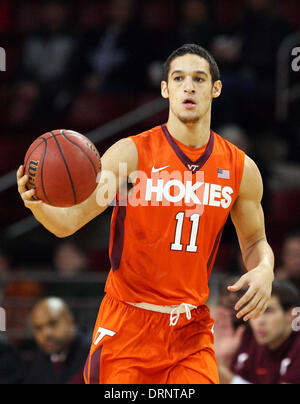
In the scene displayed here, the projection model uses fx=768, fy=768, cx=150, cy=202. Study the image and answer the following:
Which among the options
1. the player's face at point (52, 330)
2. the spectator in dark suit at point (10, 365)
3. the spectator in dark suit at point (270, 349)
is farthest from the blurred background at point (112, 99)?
the spectator in dark suit at point (270, 349)

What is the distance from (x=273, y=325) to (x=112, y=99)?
526cm

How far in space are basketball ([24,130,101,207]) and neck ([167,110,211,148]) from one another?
61cm

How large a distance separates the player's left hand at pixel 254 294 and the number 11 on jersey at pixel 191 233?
0.40 meters

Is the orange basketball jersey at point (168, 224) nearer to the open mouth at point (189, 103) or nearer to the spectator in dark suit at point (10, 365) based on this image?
the open mouth at point (189, 103)

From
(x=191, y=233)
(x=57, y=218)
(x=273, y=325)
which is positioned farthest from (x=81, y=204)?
(x=273, y=325)

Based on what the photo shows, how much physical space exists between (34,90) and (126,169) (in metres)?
6.65

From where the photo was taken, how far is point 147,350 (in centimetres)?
422

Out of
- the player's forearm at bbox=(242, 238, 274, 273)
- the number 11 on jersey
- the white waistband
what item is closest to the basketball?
the number 11 on jersey

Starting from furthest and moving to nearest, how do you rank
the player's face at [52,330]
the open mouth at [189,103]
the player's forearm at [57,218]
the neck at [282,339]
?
the player's face at [52,330]
the neck at [282,339]
the open mouth at [189,103]
the player's forearm at [57,218]

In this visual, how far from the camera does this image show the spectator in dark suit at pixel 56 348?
6586mm

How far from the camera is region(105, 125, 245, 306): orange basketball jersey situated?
432cm

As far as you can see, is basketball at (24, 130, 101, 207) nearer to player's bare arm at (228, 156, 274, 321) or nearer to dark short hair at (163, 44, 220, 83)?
dark short hair at (163, 44, 220, 83)

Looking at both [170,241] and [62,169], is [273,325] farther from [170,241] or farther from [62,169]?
[62,169]

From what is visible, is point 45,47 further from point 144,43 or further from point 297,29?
point 297,29
